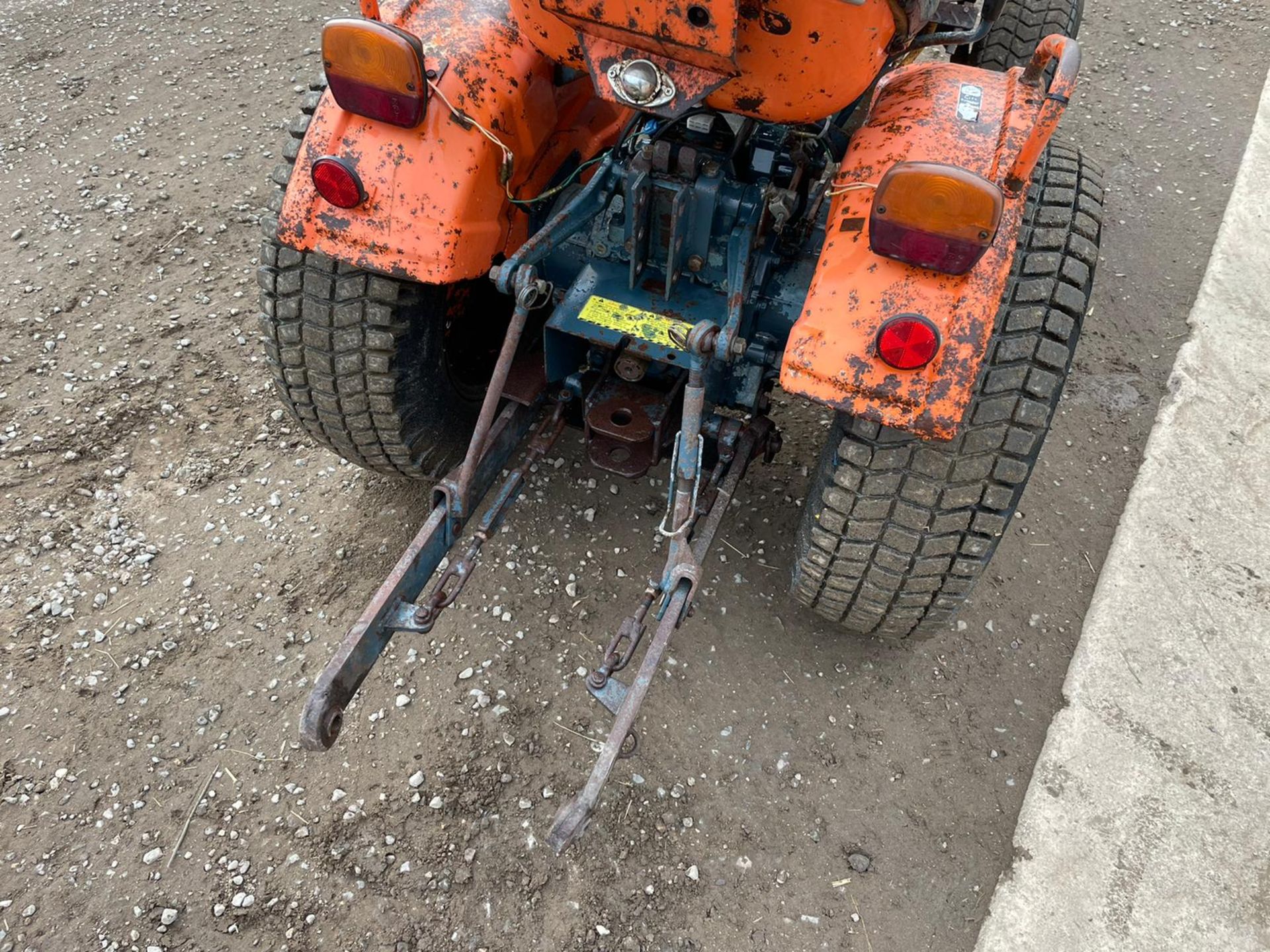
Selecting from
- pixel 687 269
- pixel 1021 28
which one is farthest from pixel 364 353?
pixel 1021 28

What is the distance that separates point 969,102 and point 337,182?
159 cm

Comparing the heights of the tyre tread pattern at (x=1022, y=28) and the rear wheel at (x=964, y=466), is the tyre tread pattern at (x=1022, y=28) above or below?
above

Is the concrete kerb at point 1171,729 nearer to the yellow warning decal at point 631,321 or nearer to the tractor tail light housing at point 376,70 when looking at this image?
the yellow warning decal at point 631,321

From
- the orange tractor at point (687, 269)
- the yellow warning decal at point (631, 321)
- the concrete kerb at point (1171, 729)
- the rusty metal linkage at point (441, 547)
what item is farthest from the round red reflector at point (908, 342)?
the concrete kerb at point (1171, 729)

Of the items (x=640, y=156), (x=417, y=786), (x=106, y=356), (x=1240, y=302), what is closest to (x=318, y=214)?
(x=640, y=156)

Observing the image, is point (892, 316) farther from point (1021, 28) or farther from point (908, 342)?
point (1021, 28)

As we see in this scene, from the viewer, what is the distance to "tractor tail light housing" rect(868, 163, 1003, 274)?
5.42 feet

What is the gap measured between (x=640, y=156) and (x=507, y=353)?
63 centimetres

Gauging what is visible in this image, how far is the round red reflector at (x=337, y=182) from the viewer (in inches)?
80.0

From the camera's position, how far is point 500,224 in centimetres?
232

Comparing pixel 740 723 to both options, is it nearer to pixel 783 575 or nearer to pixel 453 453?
pixel 783 575

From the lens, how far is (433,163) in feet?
6.84

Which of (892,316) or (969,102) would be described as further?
(969,102)

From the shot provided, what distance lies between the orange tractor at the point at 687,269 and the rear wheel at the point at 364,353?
0.03ft
